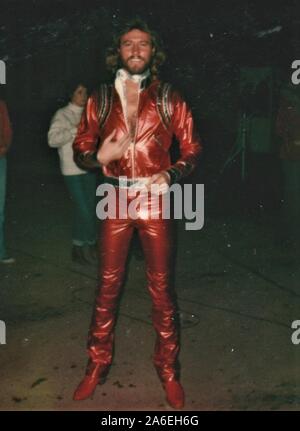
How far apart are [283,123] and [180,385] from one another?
13.5 feet

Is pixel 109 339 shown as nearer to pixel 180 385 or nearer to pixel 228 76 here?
pixel 180 385

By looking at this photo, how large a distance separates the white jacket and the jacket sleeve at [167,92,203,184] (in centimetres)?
284

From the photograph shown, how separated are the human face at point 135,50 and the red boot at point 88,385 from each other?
1990 millimetres

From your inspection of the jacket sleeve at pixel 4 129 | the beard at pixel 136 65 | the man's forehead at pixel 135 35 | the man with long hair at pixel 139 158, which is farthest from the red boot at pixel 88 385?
the jacket sleeve at pixel 4 129

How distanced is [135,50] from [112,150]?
68 cm

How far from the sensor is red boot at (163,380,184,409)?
3861mm

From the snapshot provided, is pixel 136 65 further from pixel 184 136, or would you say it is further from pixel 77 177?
pixel 77 177

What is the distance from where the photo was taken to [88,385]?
3.99m

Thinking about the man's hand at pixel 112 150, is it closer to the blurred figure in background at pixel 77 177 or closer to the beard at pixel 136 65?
the beard at pixel 136 65

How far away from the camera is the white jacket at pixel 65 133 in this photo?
6.48 m

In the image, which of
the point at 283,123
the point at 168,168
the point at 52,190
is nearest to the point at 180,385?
the point at 168,168

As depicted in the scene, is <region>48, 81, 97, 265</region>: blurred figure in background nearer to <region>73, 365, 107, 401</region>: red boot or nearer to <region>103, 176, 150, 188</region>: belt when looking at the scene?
<region>103, 176, 150, 188</region>: belt

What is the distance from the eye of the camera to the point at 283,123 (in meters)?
7.14

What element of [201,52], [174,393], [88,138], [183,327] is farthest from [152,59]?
[201,52]
